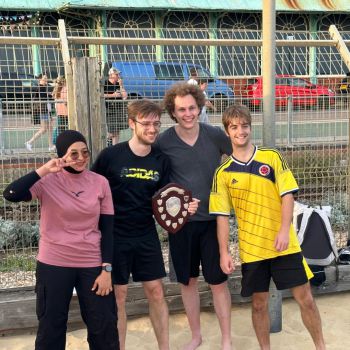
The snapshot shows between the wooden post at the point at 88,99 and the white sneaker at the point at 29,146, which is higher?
the wooden post at the point at 88,99

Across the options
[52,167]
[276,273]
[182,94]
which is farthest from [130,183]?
[276,273]

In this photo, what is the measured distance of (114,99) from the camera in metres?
4.24

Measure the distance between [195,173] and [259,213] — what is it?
54 centimetres

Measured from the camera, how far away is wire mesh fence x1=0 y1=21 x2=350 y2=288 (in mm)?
4195

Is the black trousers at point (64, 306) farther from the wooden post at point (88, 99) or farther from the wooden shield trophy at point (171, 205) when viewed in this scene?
the wooden post at point (88, 99)

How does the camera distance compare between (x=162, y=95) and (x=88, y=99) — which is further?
(x=162, y=95)

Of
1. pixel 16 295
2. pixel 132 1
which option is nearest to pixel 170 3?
pixel 132 1

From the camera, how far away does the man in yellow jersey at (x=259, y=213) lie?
3316 mm

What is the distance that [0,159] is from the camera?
468cm

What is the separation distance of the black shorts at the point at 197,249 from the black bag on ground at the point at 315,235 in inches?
43.0

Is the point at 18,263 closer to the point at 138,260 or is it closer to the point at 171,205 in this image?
the point at 138,260

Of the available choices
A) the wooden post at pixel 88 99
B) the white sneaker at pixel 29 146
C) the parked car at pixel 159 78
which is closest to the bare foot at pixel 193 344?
the wooden post at pixel 88 99

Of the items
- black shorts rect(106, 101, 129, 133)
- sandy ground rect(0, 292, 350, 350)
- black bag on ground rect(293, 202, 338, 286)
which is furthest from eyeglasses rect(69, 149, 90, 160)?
black bag on ground rect(293, 202, 338, 286)

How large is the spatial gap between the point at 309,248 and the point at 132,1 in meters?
16.7
